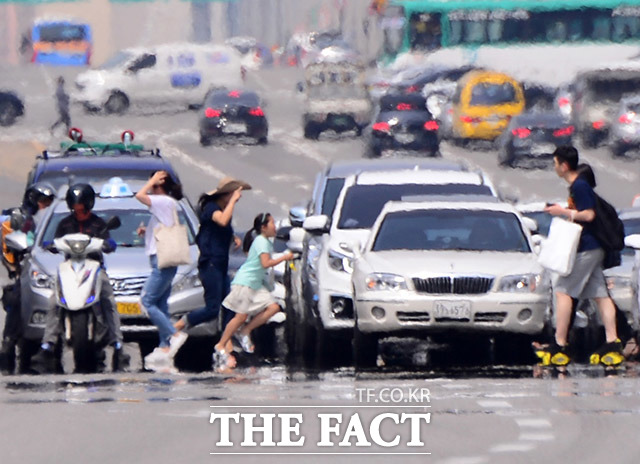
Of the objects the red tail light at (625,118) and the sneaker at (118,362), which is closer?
the sneaker at (118,362)

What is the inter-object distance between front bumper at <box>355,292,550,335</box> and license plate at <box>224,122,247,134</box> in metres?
33.5

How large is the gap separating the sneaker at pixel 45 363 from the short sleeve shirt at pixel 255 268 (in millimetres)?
1547

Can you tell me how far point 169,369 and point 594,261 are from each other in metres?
3.21

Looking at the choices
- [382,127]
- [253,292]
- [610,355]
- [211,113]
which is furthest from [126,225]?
[211,113]

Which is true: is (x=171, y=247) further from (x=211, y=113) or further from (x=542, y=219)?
(x=211, y=113)

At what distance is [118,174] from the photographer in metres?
20.7

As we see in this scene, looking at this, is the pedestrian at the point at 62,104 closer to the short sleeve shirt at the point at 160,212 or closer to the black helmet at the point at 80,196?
the black helmet at the point at 80,196

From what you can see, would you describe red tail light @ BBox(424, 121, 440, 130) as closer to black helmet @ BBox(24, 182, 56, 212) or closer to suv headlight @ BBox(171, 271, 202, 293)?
black helmet @ BBox(24, 182, 56, 212)

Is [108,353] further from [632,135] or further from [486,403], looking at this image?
[632,135]

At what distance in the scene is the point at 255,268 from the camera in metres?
16.6

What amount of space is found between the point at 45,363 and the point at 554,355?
153 inches

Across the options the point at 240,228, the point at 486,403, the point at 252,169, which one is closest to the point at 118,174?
the point at 486,403

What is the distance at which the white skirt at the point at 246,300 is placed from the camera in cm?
1642

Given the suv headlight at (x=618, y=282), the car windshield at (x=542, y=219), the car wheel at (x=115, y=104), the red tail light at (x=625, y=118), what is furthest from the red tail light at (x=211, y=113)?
the suv headlight at (x=618, y=282)
